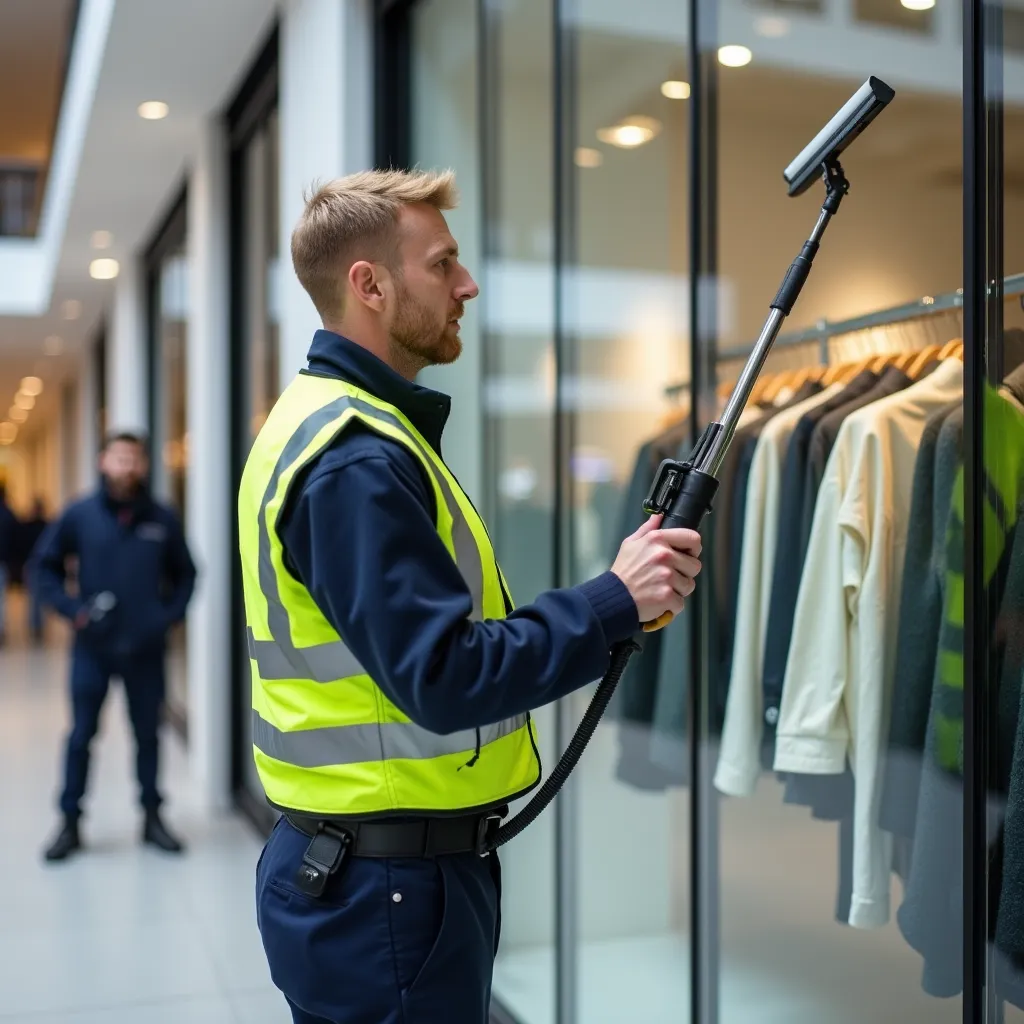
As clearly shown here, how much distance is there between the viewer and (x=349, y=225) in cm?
153

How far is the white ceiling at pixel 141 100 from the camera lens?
468 cm

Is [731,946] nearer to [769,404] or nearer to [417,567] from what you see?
[769,404]

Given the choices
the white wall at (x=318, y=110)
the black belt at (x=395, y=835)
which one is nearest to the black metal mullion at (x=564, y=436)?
the white wall at (x=318, y=110)

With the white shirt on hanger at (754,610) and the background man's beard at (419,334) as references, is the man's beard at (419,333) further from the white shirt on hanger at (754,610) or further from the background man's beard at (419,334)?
the white shirt on hanger at (754,610)

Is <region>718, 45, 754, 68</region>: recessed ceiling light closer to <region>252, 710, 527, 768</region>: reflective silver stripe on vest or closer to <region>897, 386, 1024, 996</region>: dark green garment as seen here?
<region>897, 386, 1024, 996</region>: dark green garment

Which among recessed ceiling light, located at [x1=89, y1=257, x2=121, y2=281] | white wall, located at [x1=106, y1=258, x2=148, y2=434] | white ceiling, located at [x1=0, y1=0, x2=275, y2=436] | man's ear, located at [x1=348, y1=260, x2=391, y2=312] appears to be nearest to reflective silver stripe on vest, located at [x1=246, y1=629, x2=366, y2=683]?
man's ear, located at [x1=348, y1=260, x2=391, y2=312]

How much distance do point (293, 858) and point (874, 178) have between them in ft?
4.70

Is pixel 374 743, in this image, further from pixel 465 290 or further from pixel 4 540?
pixel 4 540

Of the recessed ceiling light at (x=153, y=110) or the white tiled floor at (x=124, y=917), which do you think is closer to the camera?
A: the white tiled floor at (x=124, y=917)

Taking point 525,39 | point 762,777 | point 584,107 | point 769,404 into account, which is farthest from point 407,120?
point 762,777

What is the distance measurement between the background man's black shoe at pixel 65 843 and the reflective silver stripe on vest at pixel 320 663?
380 cm

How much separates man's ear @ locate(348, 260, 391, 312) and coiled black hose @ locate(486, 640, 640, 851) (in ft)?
1.66

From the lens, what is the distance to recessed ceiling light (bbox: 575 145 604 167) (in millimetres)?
2971

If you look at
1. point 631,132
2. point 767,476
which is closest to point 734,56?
point 631,132
